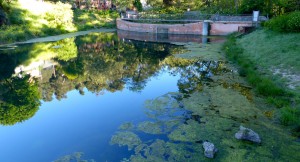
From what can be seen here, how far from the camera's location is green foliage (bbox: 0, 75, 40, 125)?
12922 mm

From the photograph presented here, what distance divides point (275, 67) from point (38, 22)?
38.0m

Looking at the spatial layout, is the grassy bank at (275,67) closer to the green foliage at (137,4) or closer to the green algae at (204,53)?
the green algae at (204,53)

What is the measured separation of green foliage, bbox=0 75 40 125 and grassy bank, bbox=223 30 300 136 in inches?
473

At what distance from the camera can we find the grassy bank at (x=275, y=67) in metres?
11.4

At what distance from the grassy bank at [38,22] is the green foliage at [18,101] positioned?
18940 millimetres

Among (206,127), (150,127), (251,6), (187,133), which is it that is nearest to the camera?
(187,133)

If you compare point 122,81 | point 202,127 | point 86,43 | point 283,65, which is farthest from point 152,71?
point 86,43

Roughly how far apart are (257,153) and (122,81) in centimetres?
1141

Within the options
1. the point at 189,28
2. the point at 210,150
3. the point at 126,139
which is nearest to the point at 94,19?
the point at 189,28

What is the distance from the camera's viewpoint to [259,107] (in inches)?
468

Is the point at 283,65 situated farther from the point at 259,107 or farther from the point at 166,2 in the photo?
the point at 166,2

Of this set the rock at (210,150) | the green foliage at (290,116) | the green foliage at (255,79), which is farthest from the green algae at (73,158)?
the green foliage at (255,79)

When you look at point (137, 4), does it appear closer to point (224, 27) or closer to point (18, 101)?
point (224, 27)

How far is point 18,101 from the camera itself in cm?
1505
